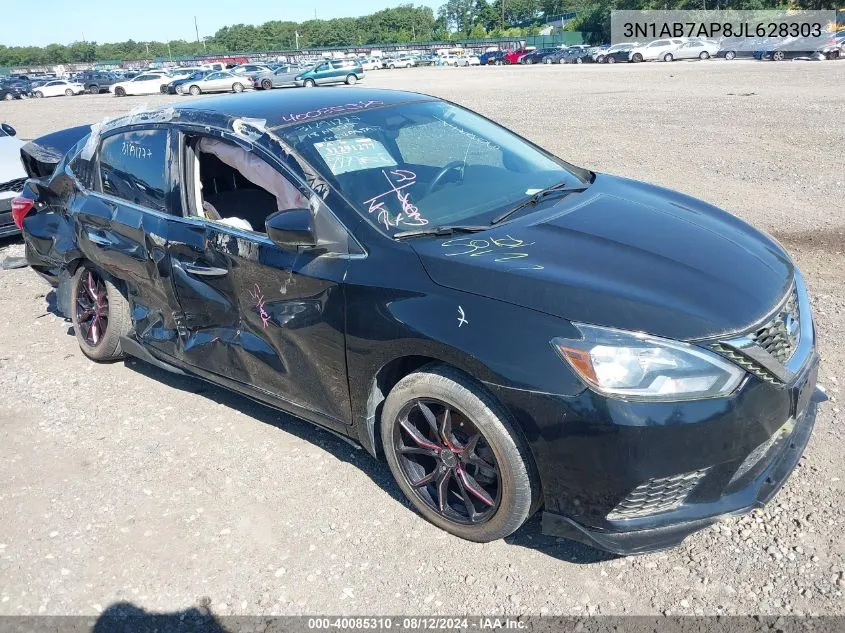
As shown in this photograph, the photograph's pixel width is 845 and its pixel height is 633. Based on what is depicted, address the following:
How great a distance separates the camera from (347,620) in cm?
269

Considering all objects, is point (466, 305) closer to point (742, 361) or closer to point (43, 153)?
point (742, 361)

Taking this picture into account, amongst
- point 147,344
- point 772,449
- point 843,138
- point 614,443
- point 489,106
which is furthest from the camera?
point 489,106

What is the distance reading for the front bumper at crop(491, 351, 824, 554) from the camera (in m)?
2.38

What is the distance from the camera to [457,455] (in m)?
2.87

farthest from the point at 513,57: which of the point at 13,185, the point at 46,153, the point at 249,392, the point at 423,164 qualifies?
the point at 249,392

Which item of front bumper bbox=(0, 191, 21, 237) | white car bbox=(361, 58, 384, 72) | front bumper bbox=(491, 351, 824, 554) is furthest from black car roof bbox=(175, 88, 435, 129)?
white car bbox=(361, 58, 384, 72)

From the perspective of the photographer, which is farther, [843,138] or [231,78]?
[231,78]

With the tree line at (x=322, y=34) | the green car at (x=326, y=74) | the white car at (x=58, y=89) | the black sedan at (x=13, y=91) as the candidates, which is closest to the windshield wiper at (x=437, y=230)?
the green car at (x=326, y=74)

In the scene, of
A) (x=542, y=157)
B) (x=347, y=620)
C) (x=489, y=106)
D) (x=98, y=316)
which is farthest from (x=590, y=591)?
(x=489, y=106)

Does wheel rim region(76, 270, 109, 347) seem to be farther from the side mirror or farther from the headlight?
the headlight

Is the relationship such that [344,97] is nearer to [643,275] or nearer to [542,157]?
[542,157]

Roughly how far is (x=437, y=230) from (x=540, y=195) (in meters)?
0.75

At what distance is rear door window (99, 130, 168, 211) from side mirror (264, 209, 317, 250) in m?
1.11

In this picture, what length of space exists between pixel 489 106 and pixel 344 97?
1654 centimetres
